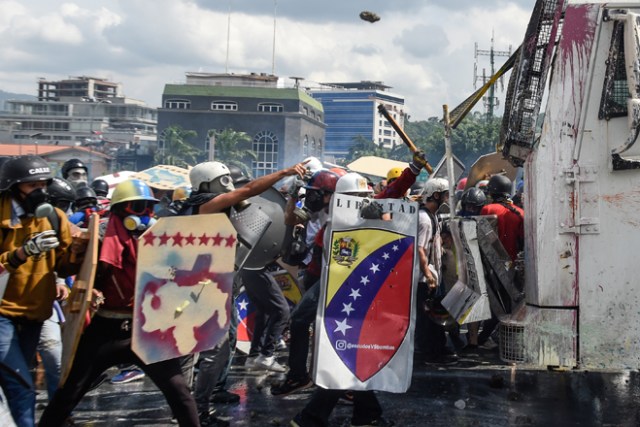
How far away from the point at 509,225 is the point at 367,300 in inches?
102

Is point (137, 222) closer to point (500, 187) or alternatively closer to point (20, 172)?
point (20, 172)

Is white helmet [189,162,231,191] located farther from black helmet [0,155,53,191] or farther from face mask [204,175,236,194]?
black helmet [0,155,53,191]

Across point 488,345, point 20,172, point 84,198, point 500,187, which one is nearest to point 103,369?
point 20,172

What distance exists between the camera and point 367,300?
5840 mm

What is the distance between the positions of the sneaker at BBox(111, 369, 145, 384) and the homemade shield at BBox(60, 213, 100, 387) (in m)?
2.79

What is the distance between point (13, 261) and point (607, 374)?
213 inches

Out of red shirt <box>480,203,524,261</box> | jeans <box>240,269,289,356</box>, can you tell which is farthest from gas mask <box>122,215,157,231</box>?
red shirt <box>480,203,524,261</box>

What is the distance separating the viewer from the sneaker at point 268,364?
27.1ft

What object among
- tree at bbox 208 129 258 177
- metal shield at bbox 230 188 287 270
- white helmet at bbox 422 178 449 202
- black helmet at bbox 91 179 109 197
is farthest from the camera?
tree at bbox 208 129 258 177

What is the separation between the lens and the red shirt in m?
7.70

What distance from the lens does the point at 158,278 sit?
5.18 m

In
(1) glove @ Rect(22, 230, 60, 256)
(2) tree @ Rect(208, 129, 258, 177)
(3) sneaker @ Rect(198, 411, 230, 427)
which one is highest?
(2) tree @ Rect(208, 129, 258, 177)

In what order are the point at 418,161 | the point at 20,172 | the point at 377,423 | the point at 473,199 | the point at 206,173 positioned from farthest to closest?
1. the point at 473,199
2. the point at 418,161
3. the point at 377,423
4. the point at 206,173
5. the point at 20,172

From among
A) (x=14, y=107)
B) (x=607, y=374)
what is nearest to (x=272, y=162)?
(x=14, y=107)
